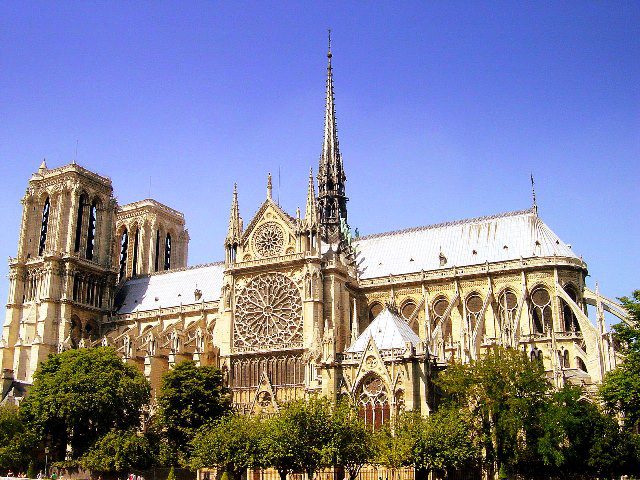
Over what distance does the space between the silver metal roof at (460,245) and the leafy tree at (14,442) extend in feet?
94.1

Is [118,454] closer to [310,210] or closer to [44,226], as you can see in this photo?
[310,210]

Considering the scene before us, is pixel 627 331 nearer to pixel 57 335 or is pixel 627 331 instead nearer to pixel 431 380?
pixel 431 380

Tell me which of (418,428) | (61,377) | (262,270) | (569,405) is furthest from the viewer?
(262,270)

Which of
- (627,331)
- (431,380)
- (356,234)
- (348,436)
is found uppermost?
(356,234)

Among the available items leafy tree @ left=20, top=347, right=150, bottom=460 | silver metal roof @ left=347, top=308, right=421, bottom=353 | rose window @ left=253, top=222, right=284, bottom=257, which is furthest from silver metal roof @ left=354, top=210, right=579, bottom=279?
leafy tree @ left=20, top=347, right=150, bottom=460

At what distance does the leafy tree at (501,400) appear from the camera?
3691 centimetres

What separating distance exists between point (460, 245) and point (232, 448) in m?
30.4

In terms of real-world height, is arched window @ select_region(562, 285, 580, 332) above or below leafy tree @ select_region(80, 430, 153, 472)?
above

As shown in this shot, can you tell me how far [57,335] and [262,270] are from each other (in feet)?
79.5

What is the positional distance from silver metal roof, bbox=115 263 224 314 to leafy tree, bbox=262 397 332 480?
120 feet

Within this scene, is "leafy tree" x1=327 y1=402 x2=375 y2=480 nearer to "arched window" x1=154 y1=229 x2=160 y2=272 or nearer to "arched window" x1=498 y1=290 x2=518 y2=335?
"arched window" x1=498 y1=290 x2=518 y2=335

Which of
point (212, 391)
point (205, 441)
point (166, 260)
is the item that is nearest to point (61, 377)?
point (212, 391)

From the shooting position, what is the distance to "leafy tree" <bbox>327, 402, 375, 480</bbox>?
3578cm

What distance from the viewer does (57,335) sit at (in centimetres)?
7331
